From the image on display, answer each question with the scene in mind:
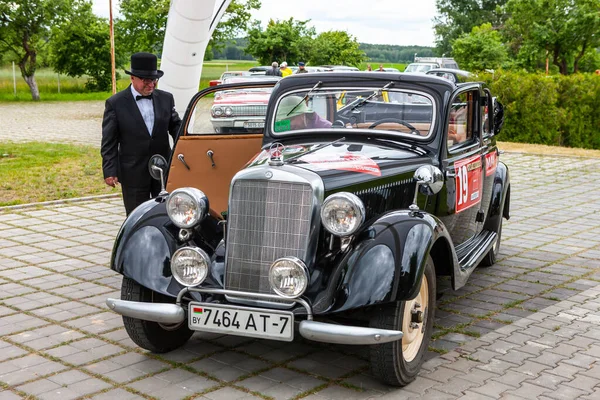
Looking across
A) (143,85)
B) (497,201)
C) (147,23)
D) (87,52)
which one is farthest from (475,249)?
(87,52)

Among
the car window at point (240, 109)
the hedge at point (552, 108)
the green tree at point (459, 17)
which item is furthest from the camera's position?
the green tree at point (459, 17)

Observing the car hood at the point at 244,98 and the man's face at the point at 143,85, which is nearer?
the man's face at the point at 143,85

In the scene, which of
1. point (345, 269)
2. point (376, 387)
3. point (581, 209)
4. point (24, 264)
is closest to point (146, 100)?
point (24, 264)

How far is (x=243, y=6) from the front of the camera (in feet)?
116

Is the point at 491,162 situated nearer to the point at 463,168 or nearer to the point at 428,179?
the point at 463,168

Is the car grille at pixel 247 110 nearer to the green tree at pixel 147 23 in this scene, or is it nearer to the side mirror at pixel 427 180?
the side mirror at pixel 427 180

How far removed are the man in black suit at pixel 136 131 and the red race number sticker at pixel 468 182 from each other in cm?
252

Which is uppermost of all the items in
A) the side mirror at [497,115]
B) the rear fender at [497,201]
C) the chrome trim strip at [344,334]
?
the side mirror at [497,115]

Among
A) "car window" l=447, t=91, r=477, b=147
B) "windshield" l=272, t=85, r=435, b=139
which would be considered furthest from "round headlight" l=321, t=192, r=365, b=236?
"car window" l=447, t=91, r=477, b=147

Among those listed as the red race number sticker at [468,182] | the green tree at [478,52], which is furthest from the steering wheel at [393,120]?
the green tree at [478,52]

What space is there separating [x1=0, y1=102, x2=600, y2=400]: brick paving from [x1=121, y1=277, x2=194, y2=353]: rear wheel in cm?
9

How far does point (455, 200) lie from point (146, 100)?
274 cm

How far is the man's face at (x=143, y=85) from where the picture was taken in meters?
6.35

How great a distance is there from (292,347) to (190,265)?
3.40 ft
